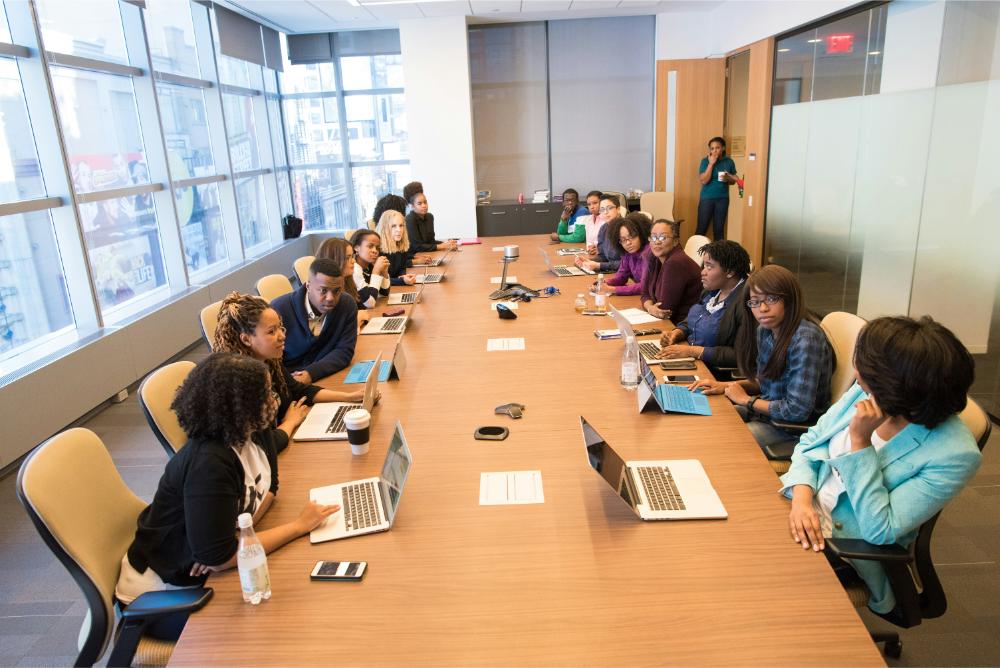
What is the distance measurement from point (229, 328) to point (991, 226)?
4.21 m

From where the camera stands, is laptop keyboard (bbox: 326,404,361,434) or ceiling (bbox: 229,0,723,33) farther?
ceiling (bbox: 229,0,723,33)

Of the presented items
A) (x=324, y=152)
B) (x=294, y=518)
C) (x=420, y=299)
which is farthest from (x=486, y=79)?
(x=294, y=518)

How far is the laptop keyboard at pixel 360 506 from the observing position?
77.0 inches

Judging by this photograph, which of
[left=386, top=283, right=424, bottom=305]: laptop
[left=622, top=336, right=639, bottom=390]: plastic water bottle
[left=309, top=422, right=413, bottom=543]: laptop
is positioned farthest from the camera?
[left=386, top=283, right=424, bottom=305]: laptop

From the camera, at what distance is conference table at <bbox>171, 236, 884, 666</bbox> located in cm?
146

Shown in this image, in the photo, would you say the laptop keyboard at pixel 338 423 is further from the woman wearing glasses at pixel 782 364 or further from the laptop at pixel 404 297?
the laptop at pixel 404 297

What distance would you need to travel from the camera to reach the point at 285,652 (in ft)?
4.86

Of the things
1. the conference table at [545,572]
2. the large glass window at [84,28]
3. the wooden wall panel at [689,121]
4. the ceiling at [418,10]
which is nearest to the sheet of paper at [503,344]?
the conference table at [545,572]

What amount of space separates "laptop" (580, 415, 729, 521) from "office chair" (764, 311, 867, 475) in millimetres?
670

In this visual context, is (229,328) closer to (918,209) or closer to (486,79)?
(918,209)

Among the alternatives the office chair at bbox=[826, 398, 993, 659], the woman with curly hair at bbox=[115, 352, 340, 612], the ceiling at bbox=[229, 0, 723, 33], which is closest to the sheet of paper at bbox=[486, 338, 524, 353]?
the woman with curly hair at bbox=[115, 352, 340, 612]

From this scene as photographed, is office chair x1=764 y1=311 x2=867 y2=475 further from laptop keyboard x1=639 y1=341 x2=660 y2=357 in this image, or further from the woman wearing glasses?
laptop keyboard x1=639 y1=341 x2=660 y2=357

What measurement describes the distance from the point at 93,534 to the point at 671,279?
3.32 metres

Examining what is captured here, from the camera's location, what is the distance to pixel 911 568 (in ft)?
6.11
